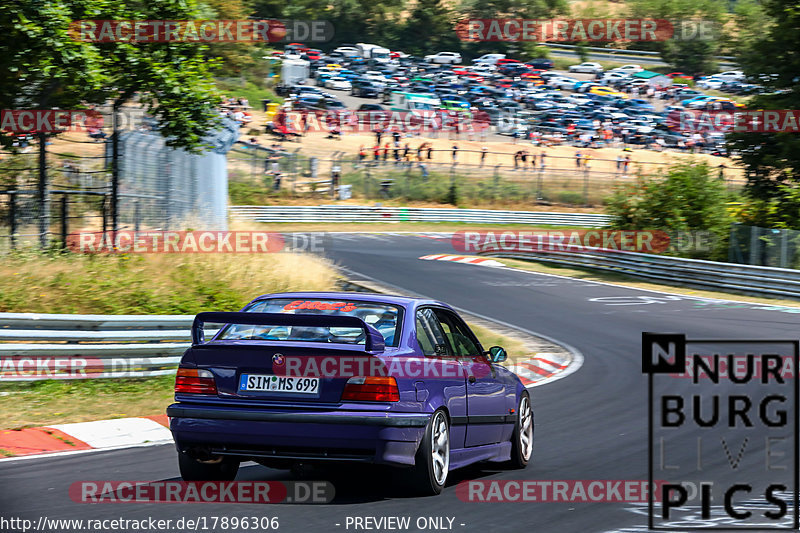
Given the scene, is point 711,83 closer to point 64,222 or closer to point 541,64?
point 541,64

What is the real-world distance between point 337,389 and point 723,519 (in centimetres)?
256

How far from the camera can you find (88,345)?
11.7 m

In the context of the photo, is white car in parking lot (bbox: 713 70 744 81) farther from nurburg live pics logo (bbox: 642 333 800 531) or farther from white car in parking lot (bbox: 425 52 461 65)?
nurburg live pics logo (bbox: 642 333 800 531)

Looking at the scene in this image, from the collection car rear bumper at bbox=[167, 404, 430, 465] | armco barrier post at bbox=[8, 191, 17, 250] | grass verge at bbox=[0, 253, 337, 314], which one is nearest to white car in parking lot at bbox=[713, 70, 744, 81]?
grass verge at bbox=[0, 253, 337, 314]

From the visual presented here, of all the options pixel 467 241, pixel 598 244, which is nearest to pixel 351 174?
pixel 467 241

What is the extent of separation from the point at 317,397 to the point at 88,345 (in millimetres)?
6314

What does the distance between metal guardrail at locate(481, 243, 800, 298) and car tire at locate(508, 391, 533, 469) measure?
1814 cm

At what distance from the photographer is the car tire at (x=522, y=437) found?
8188 millimetres

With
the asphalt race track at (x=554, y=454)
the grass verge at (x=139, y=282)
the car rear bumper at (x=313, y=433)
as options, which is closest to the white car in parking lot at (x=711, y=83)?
the asphalt race track at (x=554, y=454)

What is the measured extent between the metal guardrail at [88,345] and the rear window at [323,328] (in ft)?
16.5

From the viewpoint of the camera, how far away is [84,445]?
8.77 metres

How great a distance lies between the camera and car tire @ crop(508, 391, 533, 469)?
8188 millimetres

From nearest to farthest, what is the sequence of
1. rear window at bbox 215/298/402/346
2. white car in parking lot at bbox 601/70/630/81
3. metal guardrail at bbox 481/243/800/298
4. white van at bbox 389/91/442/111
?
rear window at bbox 215/298/402/346, metal guardrail at bbox 481/243/800/298, white van at bbox 389/91/442/111, white car in parking lot at bbox 601/70/630/81

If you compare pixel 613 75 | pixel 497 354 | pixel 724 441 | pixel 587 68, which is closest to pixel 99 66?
pixel 497 354
